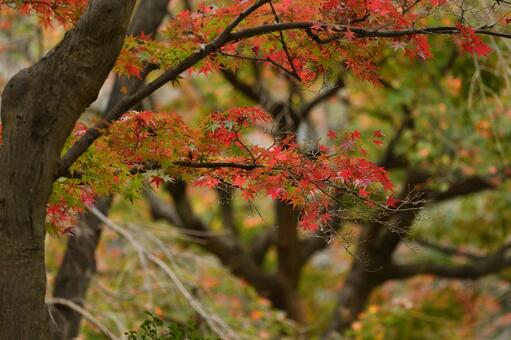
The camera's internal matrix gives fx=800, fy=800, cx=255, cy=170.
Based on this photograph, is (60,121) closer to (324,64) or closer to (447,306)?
(324,64)

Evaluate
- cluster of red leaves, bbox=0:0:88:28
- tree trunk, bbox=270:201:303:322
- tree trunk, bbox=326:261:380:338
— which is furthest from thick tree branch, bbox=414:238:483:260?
cluster of red leaves, bbox=0:0:88:28

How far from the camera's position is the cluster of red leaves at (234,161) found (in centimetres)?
355

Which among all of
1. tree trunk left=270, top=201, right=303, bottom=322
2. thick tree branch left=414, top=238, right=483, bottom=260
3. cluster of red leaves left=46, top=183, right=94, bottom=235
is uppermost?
thick tree branch left=414, top=238, right=483, bottom=260

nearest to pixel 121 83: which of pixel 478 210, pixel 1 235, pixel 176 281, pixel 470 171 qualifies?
pixel 176 281

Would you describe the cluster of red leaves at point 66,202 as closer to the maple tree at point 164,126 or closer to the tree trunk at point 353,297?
the maple tree at point 164,126

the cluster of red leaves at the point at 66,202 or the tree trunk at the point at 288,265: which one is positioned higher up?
the tree trunk at the point at 288,265

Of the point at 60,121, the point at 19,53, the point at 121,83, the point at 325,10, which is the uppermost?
the point at 19,53

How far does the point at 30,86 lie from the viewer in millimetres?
3307

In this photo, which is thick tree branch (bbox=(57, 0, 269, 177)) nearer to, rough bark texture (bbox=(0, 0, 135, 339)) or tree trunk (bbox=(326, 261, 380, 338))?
rough bark texture (bbox=(0, 0, 135, 339))

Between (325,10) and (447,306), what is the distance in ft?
28.9

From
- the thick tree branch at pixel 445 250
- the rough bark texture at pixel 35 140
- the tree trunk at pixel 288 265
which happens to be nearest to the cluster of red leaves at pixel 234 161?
the rough bark texture at pixel 35 140

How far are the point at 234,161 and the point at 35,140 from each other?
0.94m

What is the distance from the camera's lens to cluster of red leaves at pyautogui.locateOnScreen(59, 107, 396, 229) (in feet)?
11.6

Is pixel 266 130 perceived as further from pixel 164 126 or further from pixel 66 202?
pixel 66 202
